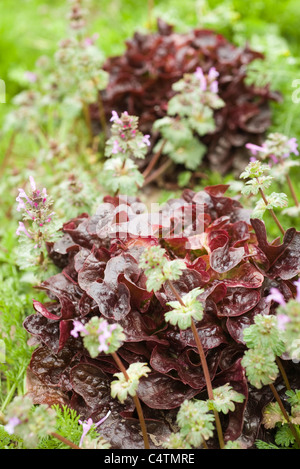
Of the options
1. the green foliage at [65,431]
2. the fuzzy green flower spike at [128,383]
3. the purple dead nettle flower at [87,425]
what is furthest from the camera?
the green foliage at [65,431]

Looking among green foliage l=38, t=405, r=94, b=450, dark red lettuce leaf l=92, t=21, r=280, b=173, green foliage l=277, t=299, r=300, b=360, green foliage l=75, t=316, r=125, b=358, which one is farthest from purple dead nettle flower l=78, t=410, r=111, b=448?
dark red lettuce leaf l=92, t=21, r=280, b=173

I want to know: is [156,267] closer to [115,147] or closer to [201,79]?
[115,147]

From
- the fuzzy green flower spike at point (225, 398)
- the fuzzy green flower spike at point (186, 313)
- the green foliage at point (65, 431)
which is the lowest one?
the green foliage at point (65, 431)

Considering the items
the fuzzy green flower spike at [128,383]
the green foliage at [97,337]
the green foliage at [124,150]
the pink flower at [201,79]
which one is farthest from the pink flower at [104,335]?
the pink flower at [201,79]

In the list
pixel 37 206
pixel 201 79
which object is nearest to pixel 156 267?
pixel 37 206

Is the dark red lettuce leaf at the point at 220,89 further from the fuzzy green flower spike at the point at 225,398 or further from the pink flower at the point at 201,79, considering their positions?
the fuzzy green flower spike at the point at 225,398

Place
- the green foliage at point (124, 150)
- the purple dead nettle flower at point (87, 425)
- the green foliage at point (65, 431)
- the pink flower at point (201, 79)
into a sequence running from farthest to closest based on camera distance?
the pink flower at point (201, 79) → the green foliage at point (124, 150) → the green foliage at point (65, 431) → the purple dead nettle flower at point (87, 425)

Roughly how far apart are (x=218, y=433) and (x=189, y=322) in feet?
1.54

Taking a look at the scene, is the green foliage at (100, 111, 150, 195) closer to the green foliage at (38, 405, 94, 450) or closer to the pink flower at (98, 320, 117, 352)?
the pink flower at (98, 320, 117, 352)

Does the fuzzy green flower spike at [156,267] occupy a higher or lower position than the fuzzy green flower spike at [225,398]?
higher

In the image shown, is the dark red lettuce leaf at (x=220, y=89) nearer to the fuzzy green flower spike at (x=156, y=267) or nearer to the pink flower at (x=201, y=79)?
the pink flower at (x=201, y=79)

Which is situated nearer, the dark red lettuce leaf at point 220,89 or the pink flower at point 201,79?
the pink flower at point 201,79

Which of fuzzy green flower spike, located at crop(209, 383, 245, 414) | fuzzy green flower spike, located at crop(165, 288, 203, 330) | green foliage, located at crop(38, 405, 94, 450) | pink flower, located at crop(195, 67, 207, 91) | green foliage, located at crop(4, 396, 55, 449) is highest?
pink flower, located at crop(195, 67, 207, 91)
